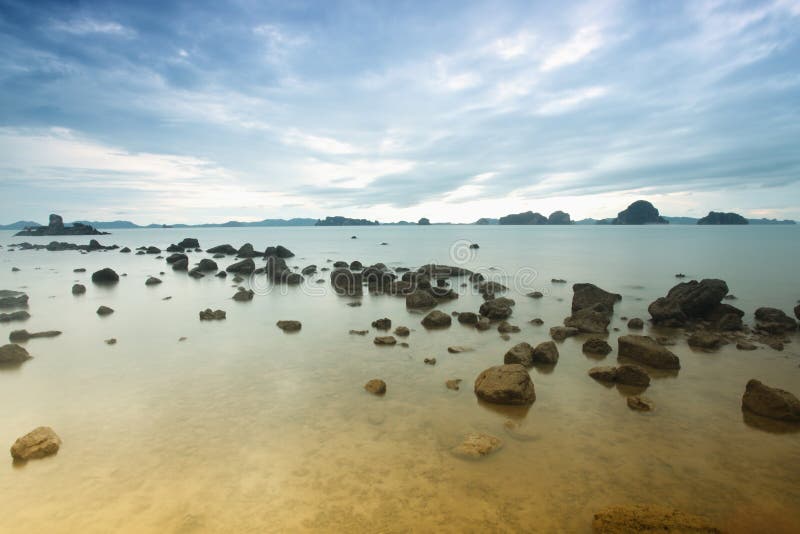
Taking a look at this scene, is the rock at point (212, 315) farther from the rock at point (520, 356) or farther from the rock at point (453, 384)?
the rock at point (520, 356)

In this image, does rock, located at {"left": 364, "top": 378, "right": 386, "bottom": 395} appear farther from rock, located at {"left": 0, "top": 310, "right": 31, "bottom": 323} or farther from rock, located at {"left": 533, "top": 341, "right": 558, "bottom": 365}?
rock, located at {"left": 0, "top": 310, "right": 31, "bottom": 323}

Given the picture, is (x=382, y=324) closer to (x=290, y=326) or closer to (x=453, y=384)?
(x=290, y=326)

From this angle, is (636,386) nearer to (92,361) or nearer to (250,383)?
(250,383)

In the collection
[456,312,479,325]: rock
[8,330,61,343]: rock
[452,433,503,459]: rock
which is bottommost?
[452,433,503,459]: rock

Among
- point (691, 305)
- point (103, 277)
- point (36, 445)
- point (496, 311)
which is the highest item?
point (691, 305)

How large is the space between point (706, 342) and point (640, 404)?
266 inches

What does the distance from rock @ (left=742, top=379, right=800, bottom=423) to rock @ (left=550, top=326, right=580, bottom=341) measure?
6020 mm

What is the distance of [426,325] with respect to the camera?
16734 mm

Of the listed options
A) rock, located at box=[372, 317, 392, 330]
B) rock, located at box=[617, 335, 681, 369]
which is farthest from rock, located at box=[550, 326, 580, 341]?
rock, located at box=[372, 317, 392, 330]

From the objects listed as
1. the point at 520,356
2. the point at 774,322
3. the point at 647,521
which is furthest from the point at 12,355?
the point at 774,322

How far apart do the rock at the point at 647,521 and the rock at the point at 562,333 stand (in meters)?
9.31

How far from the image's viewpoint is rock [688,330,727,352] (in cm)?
1344

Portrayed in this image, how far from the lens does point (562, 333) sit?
48.6 ft

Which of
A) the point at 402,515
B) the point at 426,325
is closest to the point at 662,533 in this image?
the point at 402,515
